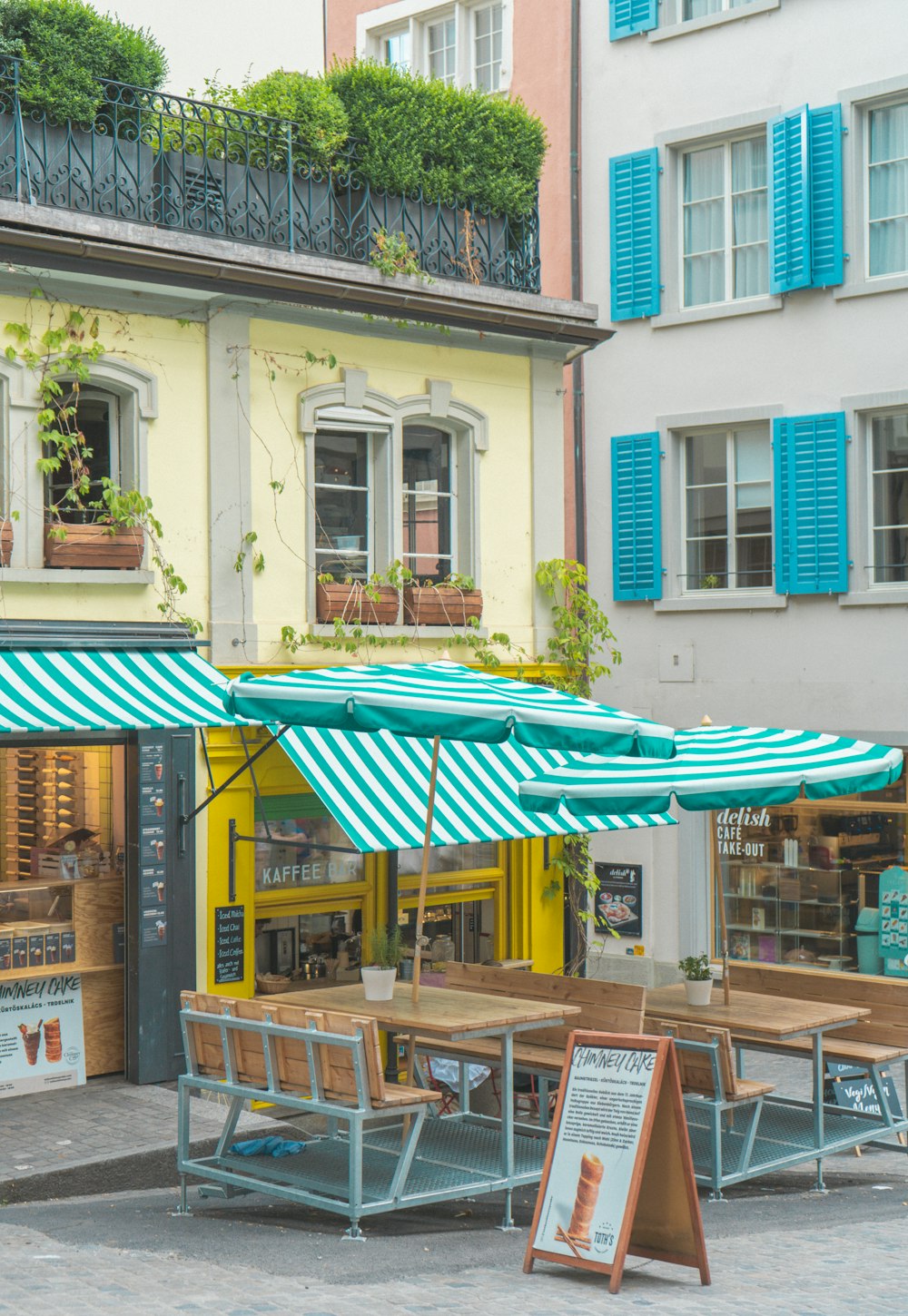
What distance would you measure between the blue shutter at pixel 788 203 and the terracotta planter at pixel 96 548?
815cm

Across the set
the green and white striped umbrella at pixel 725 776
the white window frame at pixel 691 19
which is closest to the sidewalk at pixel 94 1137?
the green and white striped umbrella at pixel 725 776

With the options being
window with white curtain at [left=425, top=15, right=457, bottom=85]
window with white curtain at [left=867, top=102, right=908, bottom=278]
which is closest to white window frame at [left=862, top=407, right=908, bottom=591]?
window with white curtain at [left=867, top=102, right=908, bottom=278]

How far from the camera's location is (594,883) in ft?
49.9

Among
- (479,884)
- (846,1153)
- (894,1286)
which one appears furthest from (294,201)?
(894,1286)

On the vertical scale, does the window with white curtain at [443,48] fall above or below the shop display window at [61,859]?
above

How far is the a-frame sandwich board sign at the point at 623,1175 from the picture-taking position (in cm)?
719

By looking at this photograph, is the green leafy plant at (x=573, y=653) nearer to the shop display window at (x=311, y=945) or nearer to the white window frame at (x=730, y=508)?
the shop display window at (x=311, y=945)

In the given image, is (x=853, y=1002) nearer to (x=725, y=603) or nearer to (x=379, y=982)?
(x=379, y=982)

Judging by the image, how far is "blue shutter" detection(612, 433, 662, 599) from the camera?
18.2m

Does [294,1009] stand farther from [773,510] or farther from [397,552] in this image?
[773,510]

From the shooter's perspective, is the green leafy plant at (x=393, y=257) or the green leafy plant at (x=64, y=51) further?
the green leafy plant at (x=393, y=257)

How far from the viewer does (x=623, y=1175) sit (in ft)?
23.8

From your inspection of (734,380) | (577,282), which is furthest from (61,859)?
(577,282)

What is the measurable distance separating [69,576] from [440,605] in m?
3.60
